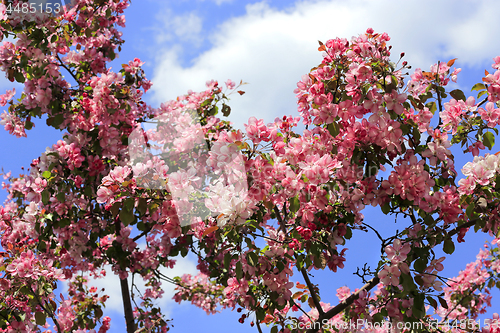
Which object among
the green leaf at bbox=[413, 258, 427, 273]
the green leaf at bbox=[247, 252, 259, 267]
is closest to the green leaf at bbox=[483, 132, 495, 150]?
the green leaf at bbox=[413, 258, 427, 273]

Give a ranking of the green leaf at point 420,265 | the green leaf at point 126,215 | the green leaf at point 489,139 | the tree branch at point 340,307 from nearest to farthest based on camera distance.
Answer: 1. the green leaf at point 126,215
2. the green leaf at point 420,265
3. the green leaf at point 489,139
4. the tree branch at point 340,307

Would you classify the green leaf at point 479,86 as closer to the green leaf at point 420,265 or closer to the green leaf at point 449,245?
the green leaf at point 449,245

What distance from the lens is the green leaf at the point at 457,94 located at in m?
2.78

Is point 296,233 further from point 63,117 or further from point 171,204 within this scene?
point 63,117

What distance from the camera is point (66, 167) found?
3615mm

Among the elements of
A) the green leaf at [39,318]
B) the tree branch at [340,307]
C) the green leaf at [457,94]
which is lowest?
the tree branch at [340,307]

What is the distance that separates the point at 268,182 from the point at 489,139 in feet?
5.25

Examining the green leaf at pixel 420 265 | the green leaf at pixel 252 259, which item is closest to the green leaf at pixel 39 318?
the green leaf at pixel 252 259

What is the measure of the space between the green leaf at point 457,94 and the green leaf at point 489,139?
0.94 ft

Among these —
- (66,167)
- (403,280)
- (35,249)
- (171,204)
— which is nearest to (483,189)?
(403,280)

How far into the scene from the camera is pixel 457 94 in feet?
9.16

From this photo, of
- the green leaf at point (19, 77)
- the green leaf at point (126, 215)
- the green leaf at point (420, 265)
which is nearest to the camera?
the green leaf at point (126, 215)

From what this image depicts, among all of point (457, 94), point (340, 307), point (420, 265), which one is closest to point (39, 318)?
point (340, 307)

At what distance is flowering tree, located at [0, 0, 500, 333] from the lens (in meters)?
2.39
